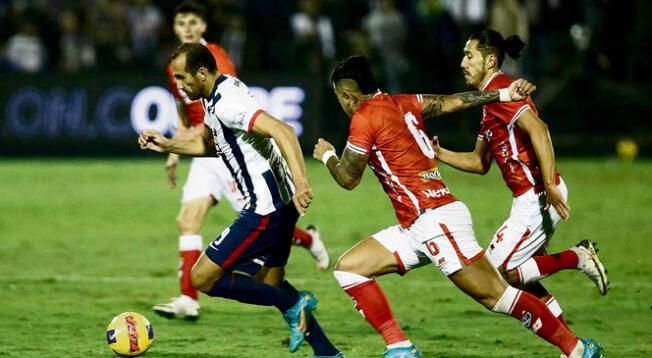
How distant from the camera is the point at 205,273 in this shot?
6.93 m

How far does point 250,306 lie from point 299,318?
2443 millimetres

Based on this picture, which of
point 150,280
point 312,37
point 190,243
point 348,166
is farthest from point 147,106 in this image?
point 348,166

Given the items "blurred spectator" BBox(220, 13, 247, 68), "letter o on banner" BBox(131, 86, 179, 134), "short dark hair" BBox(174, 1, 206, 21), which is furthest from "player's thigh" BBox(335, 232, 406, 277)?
"blurred spectator" BBox(220, 13, 247, 68)

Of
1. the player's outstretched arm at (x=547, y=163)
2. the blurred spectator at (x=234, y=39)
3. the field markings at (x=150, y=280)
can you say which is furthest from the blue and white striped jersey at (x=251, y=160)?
the blurred spectator at (x=234, y=39)

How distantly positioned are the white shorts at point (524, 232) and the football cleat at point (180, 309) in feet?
8.39

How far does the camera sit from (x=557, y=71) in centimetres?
2152

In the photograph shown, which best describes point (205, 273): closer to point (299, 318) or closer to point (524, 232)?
point (299, 318)

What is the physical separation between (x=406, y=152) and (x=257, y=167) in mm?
992

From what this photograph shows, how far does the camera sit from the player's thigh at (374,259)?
6.77 meters

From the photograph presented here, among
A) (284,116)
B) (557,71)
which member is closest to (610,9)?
(557,71)

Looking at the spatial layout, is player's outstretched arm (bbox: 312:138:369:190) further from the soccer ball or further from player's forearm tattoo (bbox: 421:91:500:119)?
the soccer ball

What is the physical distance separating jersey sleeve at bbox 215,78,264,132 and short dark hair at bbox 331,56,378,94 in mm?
549

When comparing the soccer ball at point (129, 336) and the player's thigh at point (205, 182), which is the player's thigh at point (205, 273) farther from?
the player's thigh at point (205, 182)

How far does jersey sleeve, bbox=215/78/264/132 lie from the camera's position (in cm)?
652
